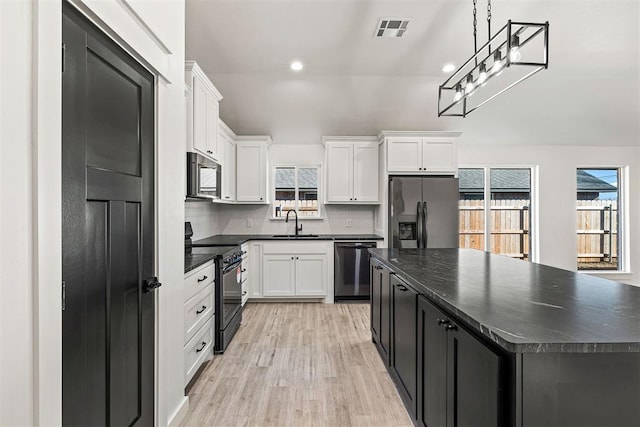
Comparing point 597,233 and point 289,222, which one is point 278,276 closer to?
point 289,222

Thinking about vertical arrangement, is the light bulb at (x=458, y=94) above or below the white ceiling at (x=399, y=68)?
below

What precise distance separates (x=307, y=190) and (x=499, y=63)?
3.78 m

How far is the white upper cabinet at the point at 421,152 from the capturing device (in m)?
4.80

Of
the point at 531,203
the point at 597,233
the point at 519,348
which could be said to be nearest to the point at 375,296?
the point at 519,348

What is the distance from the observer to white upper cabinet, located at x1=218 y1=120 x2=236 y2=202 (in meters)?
4.35

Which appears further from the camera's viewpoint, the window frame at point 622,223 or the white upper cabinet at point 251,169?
the window frame at point 622,223

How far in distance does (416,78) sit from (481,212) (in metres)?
Result: 2.66

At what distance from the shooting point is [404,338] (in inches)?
84.0

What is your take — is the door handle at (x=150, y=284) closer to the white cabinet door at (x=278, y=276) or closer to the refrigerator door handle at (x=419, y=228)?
the white cabinet door at (x=278, y=276)

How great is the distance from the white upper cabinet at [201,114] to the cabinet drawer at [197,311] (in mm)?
1230

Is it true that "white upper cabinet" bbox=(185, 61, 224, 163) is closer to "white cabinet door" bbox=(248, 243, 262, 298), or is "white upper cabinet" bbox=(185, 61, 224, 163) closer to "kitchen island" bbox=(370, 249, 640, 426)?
"white cabinet door" bbox=(248, 243, 262, 298)

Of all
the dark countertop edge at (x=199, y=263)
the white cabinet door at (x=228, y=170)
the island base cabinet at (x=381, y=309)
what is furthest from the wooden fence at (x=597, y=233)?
the dark countertop edge at (x=199, y=263)

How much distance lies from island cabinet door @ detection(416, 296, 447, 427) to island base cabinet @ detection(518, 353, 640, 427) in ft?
A: 1.55

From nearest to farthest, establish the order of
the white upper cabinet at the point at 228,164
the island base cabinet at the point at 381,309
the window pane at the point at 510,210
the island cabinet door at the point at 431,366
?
the island cabinet door at the point at 431,366
the island base cabinet at the point at 381,309
the white upper cabinet at the point at 228,164
the window pane at the point at 510,210
